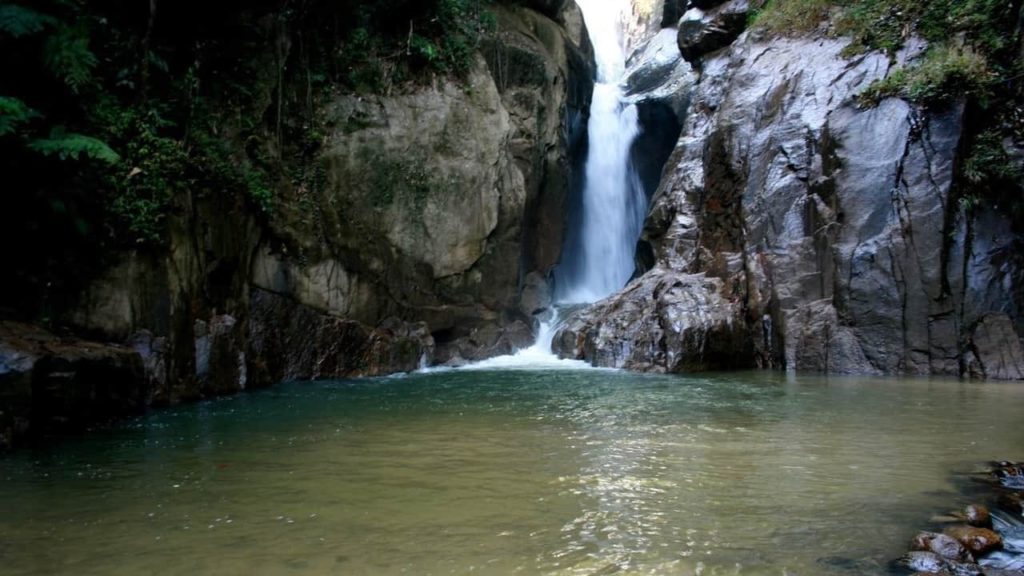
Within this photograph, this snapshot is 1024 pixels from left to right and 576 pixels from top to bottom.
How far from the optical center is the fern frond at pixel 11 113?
6.48m

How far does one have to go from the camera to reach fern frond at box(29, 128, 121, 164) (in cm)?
705

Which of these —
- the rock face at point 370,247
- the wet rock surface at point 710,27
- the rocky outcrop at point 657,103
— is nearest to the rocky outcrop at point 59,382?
the rock face at point 370,247

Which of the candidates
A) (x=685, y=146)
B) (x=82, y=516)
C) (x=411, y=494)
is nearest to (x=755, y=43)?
(x=685, y=146)

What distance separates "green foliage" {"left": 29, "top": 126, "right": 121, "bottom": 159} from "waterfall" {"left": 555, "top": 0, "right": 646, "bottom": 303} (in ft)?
54.8

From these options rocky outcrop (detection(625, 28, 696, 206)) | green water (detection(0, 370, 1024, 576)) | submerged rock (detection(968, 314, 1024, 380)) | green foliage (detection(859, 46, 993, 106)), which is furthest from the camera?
rocky outcrop (detection(625, 28, 696, 206))

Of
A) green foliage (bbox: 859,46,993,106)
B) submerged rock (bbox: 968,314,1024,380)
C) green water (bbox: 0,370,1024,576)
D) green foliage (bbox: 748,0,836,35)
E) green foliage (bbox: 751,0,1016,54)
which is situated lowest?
green water (bbox: 0,370,1024,576)

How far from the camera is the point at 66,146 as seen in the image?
7.17 m

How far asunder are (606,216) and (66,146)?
18.3 m

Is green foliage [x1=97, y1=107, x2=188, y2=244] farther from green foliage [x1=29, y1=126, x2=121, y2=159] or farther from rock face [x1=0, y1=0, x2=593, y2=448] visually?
green foliage [x1=29, y1=126, x2=121, y2=159]

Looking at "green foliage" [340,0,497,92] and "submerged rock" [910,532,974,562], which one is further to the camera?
"green foliage" [340,0,497,92]

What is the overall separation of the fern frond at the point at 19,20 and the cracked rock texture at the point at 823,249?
1066 centimetres

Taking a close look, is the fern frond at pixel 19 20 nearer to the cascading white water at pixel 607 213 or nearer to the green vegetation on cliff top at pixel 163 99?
the green vegetation on cliff top at pixel 163 99

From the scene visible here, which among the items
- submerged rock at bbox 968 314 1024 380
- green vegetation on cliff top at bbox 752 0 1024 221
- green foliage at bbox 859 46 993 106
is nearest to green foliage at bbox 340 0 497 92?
green vegetation on cliff top at bbox 752 0 1024 221

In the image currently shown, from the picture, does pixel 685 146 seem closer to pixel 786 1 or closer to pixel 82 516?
pixel 786 1
